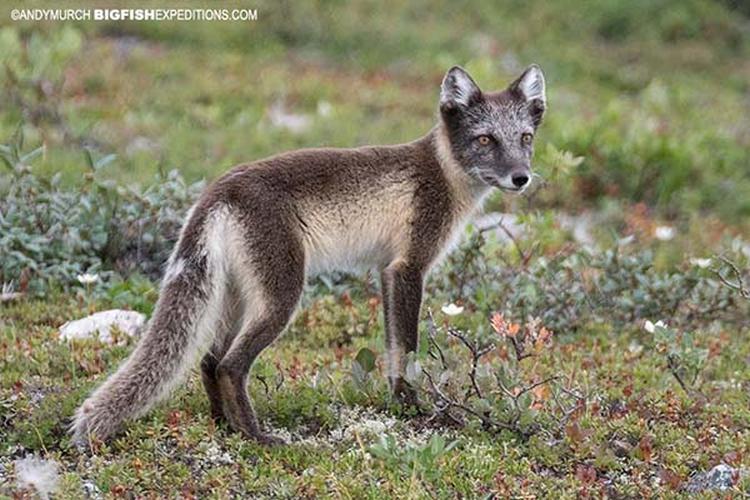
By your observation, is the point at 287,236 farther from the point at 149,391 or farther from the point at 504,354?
the point at 504,354

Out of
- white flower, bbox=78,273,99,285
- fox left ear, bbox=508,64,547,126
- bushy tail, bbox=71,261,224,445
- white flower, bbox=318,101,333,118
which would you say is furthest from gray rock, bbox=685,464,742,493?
white flower, bbox=318,101,333,118

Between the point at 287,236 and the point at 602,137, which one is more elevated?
the point at 287,236

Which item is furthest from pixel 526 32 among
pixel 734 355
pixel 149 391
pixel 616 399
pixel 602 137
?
pixel 149 391

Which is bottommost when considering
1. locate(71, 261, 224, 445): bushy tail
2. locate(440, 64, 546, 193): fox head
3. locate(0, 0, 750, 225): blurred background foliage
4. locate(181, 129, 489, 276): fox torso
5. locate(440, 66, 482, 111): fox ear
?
locate(0, 0, 750, 225): blurred background foliage

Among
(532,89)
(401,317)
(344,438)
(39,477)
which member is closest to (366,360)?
(401,317)

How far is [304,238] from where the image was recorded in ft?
21.5

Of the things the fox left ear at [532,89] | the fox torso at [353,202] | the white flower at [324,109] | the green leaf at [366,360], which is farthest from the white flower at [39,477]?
the white flower at [324,109]

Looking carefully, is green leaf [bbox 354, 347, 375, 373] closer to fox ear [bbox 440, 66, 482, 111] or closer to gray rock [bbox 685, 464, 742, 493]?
fox ear [bbox 440, 66, 482, 111]

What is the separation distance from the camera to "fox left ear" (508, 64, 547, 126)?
7.42 meters

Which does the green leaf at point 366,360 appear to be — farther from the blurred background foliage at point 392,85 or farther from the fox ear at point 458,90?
the blurred background foliage at point 392,85

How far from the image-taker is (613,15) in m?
21.4

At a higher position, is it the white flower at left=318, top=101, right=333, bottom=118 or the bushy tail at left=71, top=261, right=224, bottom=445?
the bushy tail at left=71, top=261, right=224, bottom=445

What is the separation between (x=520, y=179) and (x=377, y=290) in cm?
260

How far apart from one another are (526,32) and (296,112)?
5946 millimetres
